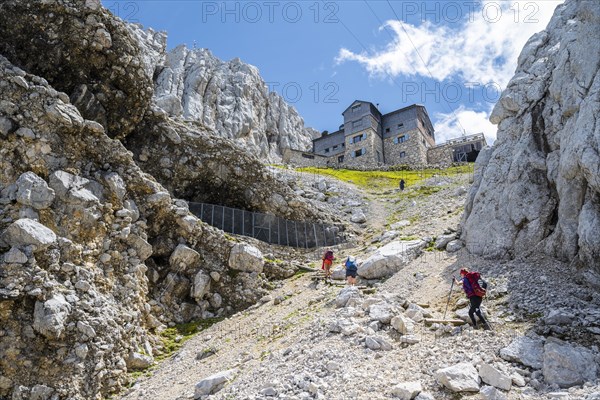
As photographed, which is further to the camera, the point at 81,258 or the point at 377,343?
the point at 81,258

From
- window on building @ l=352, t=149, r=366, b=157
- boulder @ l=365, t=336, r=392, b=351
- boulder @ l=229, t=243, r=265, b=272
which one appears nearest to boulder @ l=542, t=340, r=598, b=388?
boulder @ l=365, t=336, r=392, b=351

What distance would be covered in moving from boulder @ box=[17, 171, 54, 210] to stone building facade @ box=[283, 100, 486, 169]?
65518 millimetres

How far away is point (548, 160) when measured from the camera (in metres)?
19.8

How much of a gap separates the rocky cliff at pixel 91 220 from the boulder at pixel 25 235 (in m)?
0.04

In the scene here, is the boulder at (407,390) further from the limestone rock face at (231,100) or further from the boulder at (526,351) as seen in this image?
the limestone rock face at (231,100)

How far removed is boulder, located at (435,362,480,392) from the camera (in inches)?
413

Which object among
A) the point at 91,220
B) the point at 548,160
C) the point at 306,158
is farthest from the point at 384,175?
the point at 91,220

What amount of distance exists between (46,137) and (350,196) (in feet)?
108

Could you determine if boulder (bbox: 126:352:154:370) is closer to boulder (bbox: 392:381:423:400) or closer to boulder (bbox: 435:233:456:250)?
Result: boulder (bbox: 392:381:423:400)

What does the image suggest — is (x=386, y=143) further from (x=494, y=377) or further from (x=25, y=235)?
(x=494, y=377)

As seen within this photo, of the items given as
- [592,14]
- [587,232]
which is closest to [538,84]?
[592,14]

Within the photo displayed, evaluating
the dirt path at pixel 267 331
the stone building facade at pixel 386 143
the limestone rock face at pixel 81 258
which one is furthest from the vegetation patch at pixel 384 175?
the limestone rock face at pixel 81 258

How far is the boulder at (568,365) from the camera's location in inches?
413

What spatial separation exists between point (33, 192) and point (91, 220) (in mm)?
2520
